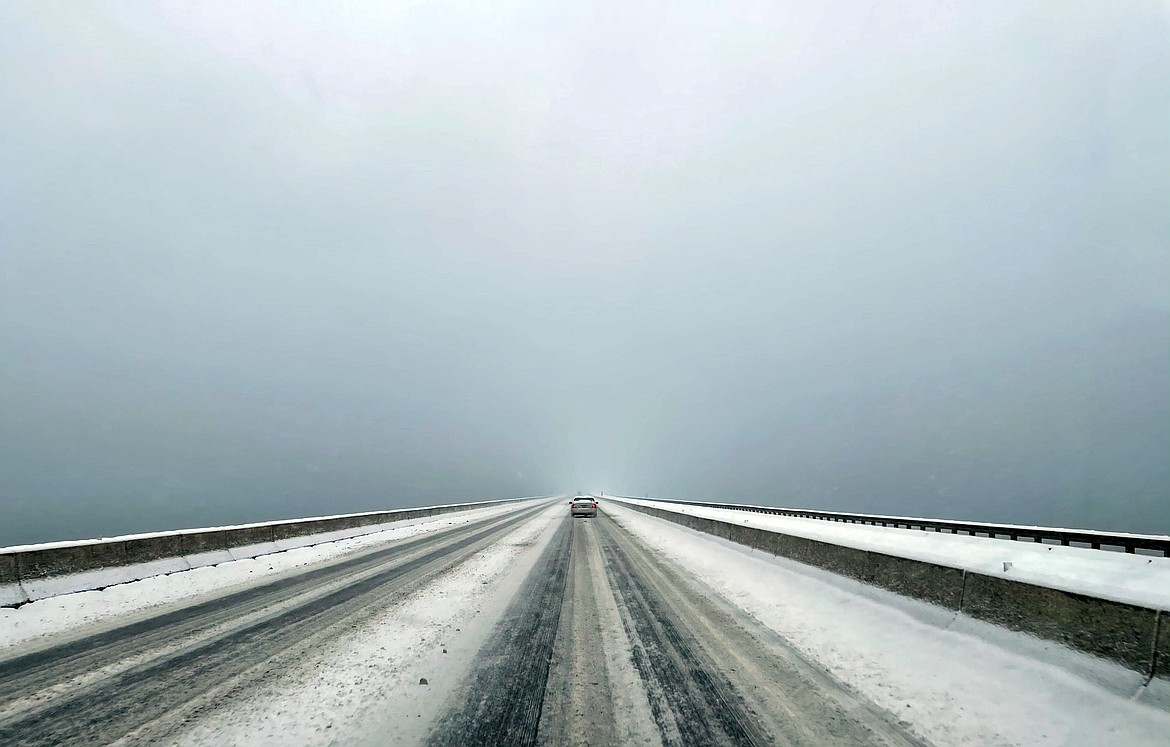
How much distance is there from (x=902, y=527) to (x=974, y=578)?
2123 cm

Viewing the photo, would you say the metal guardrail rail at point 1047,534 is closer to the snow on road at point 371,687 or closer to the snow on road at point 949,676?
the snow on road at point 949,676

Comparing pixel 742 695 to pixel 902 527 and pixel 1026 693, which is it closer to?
pixel 1026 693

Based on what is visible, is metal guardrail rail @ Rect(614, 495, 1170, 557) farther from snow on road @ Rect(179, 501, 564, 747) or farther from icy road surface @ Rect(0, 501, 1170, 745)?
snow on road @ Rect(179, 501, 564, 747)

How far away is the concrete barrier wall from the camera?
2965 millimetres

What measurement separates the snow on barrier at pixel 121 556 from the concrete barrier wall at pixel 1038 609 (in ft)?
36.5

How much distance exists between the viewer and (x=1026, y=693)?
10.7ft

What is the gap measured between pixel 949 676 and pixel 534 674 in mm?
3335

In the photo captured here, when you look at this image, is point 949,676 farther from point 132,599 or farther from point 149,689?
point 132,599

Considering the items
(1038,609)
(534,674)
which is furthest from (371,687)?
(1038,609)

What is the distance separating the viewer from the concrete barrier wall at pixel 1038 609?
2965mm

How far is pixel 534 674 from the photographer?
3742mm

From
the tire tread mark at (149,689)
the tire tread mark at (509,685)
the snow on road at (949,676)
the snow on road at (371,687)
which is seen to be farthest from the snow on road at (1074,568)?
the tire tread mark at (149,689)

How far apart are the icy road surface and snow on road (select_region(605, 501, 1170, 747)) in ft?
0.05

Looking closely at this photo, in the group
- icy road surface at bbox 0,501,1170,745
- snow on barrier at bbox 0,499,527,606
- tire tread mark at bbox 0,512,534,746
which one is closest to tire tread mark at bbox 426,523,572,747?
icy road surface at bbox 0,501,1170,745
